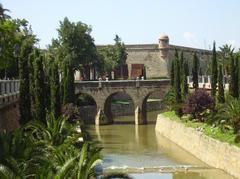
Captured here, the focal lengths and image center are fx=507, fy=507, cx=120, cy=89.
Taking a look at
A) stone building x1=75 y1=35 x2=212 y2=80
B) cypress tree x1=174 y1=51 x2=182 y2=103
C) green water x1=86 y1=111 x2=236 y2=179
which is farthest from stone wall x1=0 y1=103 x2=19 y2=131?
stone building x1=75 y1=35 x2=212 y2=80

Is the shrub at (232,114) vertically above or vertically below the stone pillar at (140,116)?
above

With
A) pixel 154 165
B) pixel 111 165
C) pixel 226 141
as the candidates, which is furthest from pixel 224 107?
pixel 111 165

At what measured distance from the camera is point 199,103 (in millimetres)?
35906

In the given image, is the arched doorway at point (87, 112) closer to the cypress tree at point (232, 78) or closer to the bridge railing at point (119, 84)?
the bridge railing at point (119, 84)

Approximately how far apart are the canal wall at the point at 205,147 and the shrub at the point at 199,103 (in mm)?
1350

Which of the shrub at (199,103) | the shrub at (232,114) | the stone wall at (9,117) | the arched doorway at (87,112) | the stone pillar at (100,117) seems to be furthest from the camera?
the arched doorway at (87,112)

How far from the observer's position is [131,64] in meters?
78.2

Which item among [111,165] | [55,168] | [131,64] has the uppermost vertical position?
[131,64]

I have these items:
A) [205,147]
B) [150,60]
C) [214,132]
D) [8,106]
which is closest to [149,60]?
[150,60]

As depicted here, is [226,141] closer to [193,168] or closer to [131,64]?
[193,168]

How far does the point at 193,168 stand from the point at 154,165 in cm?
264

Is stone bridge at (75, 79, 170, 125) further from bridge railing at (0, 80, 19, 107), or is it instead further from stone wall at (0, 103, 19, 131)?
bridge railing at (0, 80, 19, 107)

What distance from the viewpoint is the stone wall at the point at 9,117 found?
870 inches

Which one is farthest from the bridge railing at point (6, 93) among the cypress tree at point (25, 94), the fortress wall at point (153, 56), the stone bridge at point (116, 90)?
the fortress wall at point (153, 56)
